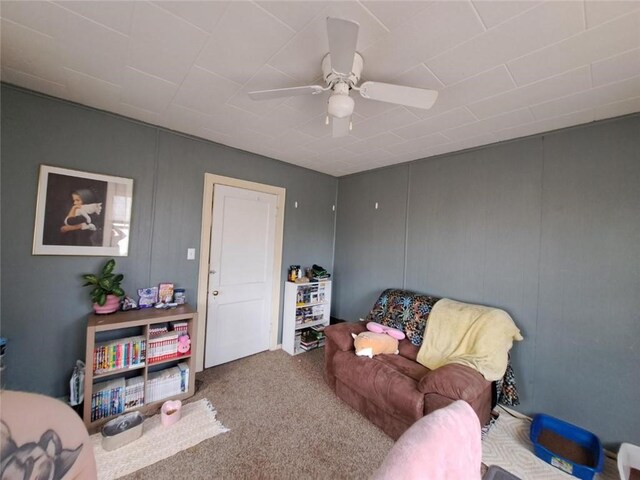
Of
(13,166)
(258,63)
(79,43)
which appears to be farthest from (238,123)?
(13,166)

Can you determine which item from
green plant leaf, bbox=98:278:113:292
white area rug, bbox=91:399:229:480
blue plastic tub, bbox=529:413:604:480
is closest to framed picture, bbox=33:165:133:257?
green plant leaf, bbox=98:278:113:292

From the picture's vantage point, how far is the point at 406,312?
107 inches

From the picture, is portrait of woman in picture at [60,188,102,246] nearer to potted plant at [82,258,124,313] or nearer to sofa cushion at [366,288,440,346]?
potted plant at [82,258,124,313]

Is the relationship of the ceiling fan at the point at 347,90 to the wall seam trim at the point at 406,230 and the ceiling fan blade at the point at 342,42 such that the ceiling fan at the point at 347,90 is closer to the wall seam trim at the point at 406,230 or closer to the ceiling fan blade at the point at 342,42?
the ceiling fan blade at the point at 342,42

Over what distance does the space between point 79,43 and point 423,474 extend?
8.04ft

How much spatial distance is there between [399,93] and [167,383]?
2815 mm

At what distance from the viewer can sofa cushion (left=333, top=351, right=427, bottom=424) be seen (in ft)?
5.91

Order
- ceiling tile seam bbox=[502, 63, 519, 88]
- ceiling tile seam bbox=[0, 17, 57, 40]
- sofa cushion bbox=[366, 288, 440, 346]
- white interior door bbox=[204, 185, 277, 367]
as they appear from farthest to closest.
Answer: white interior door bbox=[204, 185, 277, 367] → sofa cushion bbox=[366, 288, 440, 346] → ceiling tile seam bbox=[502, 63, 519, 88] → ceiling tile seam bbox=[0, 17, 57, 40]

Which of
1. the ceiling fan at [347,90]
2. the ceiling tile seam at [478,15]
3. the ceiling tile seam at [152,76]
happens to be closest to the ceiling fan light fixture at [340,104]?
the ceiling fan at [347,90]

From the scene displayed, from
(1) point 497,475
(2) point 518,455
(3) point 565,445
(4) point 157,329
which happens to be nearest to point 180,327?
(4) point 157,329

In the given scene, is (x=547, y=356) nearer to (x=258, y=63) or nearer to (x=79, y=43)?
(x=258, y=63)

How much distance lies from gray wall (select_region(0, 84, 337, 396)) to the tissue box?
0.69m

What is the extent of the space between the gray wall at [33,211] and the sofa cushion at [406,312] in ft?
6.77

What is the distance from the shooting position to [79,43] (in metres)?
1.43
